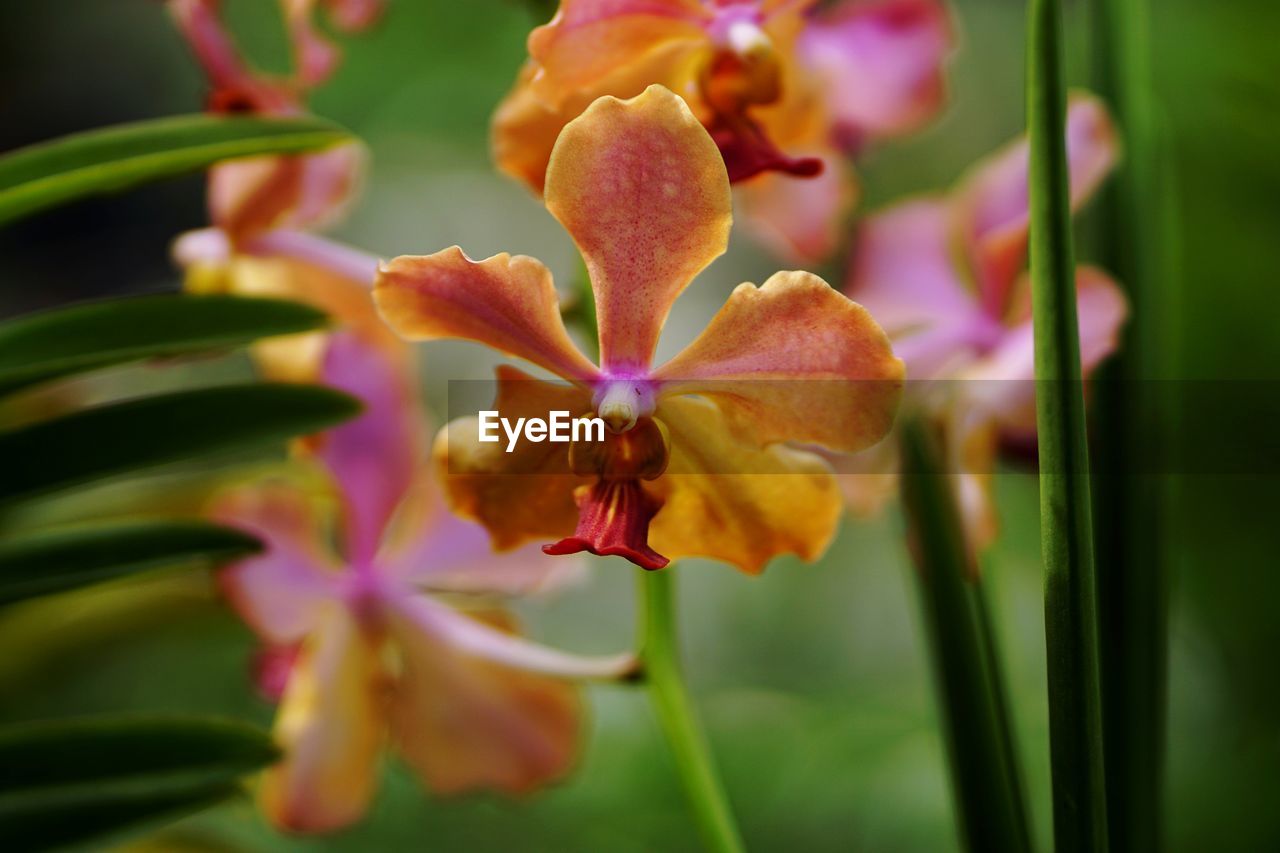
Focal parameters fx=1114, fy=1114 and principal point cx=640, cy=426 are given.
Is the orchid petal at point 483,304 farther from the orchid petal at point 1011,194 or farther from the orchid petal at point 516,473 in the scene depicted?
the orchid petal at point 1011,194

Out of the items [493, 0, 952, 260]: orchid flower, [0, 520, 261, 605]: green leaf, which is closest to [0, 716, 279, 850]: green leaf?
[0, 520, 261, 605]: green leaf

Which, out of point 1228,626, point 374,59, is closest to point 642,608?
point 1228,626

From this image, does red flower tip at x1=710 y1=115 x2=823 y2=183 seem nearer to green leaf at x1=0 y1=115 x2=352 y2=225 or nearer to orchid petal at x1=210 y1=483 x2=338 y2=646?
green leaf at x1=0 y1=115 x2=352 y2=225

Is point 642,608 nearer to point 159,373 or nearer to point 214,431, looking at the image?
point 214,431

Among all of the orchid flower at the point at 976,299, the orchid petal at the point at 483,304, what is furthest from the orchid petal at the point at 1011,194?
the orchid petal at the point at 483,304

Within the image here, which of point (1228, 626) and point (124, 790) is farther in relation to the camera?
point (1228, 626)

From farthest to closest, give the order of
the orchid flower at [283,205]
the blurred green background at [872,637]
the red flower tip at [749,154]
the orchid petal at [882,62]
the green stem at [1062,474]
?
the blurred green background at [872,637], the orchid petal at [882,62], the orchid flower at [283,205], the red flower tip at [749,154], the green stem at [1062,474]
